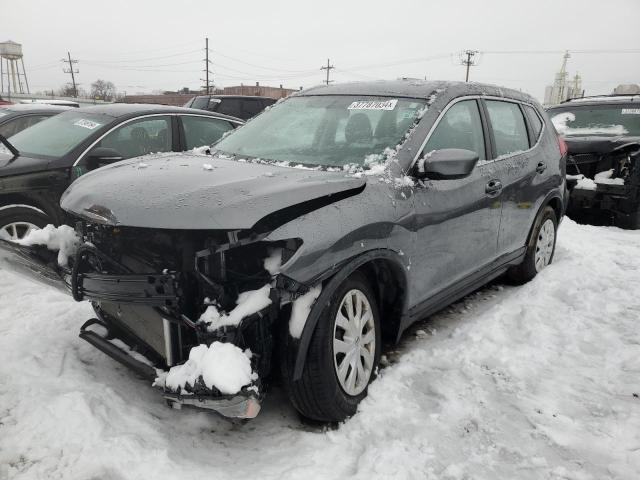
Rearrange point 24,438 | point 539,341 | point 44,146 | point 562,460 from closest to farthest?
point 24,438 < point 562,460 < point 539,341 < point 44,146

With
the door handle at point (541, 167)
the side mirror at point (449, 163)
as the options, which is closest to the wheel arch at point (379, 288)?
the side mirror at point (449, 163)

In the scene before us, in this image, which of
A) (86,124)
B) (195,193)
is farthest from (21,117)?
(195,193)

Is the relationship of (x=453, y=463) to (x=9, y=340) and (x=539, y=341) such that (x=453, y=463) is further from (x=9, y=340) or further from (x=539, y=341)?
(x=9, y=340)

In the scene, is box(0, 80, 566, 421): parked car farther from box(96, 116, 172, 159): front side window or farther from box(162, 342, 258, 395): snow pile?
box(96, 116, 172, 159): front side window

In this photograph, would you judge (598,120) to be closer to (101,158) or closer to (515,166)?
(515,166)

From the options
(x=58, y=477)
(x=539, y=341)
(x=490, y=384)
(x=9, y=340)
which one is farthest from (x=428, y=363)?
(x=9, y=340)

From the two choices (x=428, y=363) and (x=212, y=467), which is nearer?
(x=212, y=467)

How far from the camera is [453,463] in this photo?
7.60ft

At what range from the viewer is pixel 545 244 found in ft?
16.5

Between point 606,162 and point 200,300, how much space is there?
22.1 feet

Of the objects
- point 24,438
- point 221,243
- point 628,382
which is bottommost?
→ point 628,382

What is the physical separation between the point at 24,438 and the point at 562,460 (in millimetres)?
2522

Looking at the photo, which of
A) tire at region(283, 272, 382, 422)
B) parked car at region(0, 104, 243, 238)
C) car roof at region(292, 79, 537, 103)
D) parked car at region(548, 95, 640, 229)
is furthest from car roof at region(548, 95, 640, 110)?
tire at region(283, 272, 382, 422)

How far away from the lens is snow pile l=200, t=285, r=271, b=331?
2.14 metres
